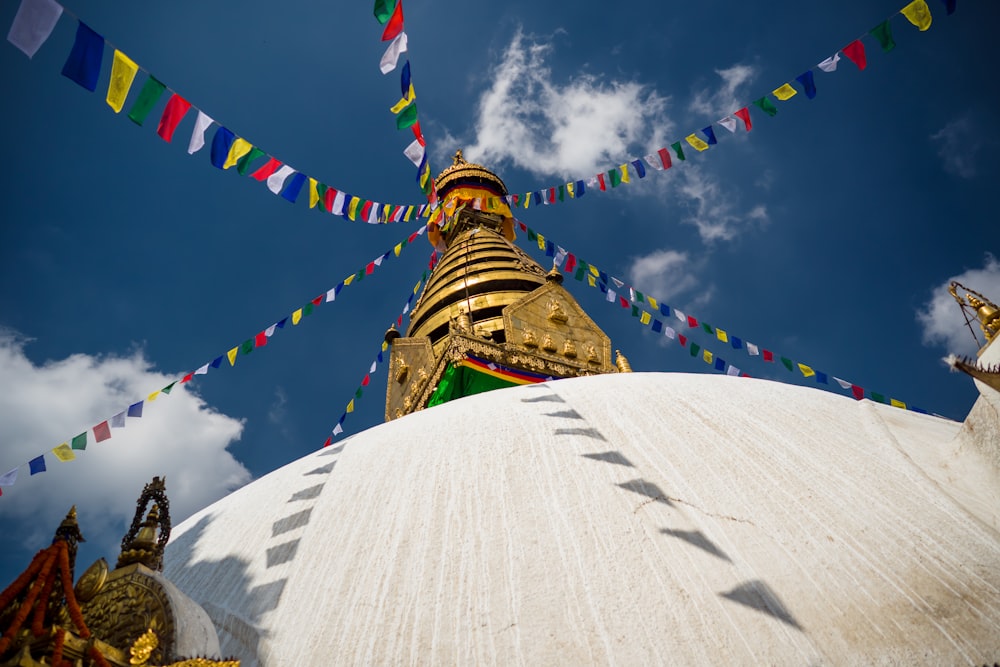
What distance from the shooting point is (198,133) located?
4.36 meters

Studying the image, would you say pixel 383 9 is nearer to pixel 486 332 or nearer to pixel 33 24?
pixel 33 24

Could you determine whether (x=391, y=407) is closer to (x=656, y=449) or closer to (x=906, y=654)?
(x=656, y=449)

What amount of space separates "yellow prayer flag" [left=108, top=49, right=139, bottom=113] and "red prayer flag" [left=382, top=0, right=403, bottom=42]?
2047mm

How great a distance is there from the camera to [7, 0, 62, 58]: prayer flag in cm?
285

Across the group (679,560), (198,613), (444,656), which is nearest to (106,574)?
(198,613)

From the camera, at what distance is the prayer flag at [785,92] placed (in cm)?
612

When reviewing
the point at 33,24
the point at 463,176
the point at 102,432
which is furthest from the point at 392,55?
the point at 463,176

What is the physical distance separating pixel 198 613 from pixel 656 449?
1.86 m

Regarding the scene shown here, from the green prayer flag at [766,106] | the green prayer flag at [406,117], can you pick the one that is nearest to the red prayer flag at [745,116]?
the green prayer flag at [766,106]

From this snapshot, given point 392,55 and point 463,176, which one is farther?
point 463,176

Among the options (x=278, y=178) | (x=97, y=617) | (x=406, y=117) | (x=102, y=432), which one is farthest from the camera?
(x=406, y=117)

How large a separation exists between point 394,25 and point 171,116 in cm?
197

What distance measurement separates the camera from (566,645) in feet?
5.59

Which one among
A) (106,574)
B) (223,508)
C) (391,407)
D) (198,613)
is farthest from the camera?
(391,407)
